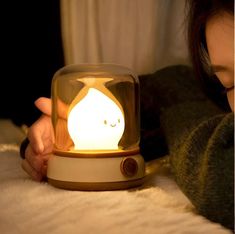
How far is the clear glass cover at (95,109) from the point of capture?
76cm

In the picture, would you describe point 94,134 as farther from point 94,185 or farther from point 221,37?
point 221,37

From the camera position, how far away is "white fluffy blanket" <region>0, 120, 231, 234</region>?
552 millimetres

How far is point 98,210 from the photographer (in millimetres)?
622

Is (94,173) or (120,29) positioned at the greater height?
(120,29)

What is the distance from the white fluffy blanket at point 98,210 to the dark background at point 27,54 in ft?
2.13

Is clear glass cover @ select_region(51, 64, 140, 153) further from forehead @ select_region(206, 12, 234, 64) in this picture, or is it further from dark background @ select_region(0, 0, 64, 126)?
dark background @ select_region(0, 0, 64, 126)

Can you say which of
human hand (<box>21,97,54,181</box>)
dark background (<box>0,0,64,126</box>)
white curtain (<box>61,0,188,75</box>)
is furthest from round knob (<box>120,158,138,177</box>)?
dark background (<box>0,0,64,126</box>)

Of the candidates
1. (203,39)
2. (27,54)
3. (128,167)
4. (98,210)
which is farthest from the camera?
(27,54)

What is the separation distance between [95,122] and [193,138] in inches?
7.1

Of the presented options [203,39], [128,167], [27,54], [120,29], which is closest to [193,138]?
[128,167]

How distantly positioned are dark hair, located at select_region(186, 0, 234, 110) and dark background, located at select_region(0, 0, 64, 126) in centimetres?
53

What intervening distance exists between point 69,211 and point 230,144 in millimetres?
222

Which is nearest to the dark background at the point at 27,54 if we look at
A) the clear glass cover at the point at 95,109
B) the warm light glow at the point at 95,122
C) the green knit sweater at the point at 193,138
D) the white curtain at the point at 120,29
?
the white curtain at the point at 120,29

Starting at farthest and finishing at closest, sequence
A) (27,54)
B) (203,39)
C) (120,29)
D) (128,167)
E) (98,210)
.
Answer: (27,54) → (120,29) → (203,39) → (128,167) → (98,210)
